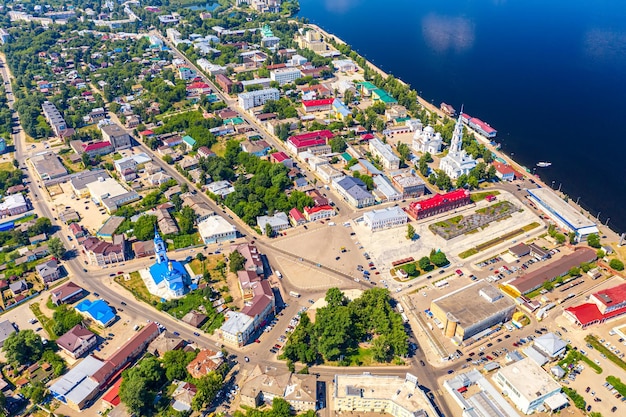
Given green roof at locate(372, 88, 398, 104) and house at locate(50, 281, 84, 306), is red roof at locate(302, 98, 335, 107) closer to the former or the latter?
green roof at locate(372, 88, 398, 104)

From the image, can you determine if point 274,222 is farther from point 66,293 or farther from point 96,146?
point 96,146

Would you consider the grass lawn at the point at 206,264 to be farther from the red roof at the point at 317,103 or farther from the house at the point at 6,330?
the red roof at the point at 317,103

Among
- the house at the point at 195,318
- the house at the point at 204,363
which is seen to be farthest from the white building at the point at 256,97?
the house at the point at 204,363

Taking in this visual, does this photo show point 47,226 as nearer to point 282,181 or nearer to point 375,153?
point 282,181

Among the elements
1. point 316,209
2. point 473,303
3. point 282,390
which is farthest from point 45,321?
point 473,303

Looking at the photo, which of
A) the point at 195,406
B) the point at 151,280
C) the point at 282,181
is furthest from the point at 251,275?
the point at 282,181

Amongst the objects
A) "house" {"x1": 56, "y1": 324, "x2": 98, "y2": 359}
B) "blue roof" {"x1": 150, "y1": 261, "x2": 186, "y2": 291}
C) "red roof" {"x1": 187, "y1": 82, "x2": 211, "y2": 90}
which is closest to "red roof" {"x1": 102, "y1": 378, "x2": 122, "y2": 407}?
"house" {"x1": 56, "y1": 324, "x2": 98, "y2": 359}
